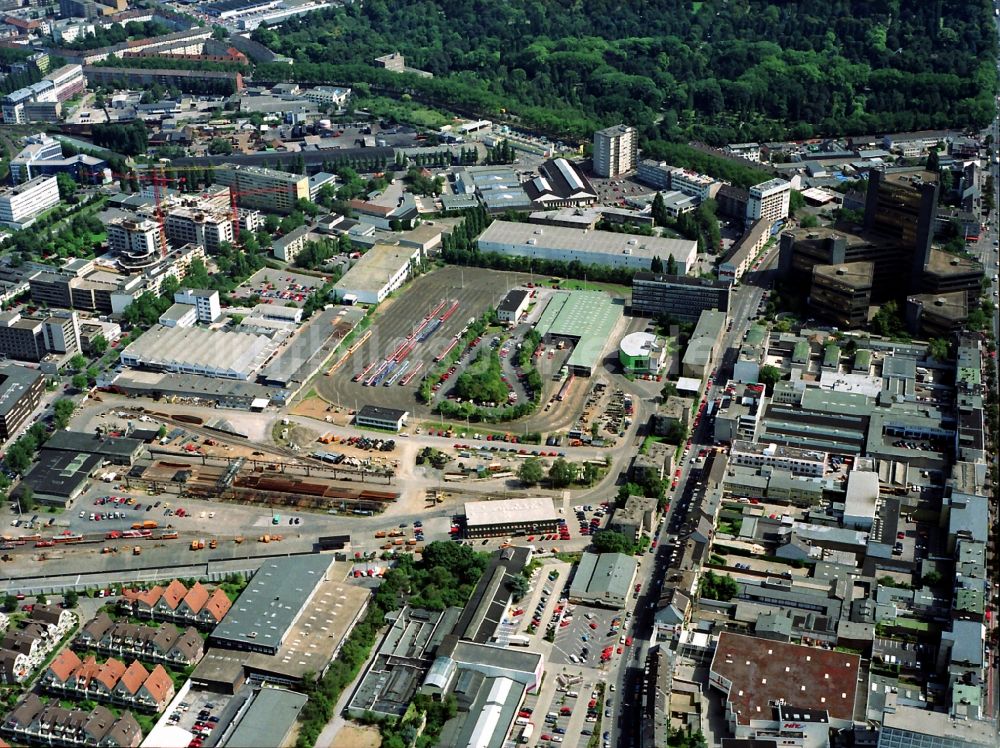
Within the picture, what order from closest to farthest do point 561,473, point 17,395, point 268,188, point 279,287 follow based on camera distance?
point 561,473
point 17,395
point 279,287
point 268,188

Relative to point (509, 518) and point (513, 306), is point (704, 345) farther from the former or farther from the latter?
point (509, 518)

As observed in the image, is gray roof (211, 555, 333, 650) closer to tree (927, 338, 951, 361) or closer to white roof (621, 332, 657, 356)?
white roof (621, 332, 657, 356)

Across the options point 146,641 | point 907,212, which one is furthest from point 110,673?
point 907,212

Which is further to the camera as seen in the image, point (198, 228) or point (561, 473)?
point (198, 228)

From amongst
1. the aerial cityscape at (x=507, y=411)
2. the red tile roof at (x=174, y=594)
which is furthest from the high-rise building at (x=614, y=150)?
the red tile roof at (x=174, y=594)

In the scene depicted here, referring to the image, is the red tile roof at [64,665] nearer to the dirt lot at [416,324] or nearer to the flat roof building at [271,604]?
the flat roof building at [271,604]

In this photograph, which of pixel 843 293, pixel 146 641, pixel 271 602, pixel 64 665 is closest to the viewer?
pixel 64 665
